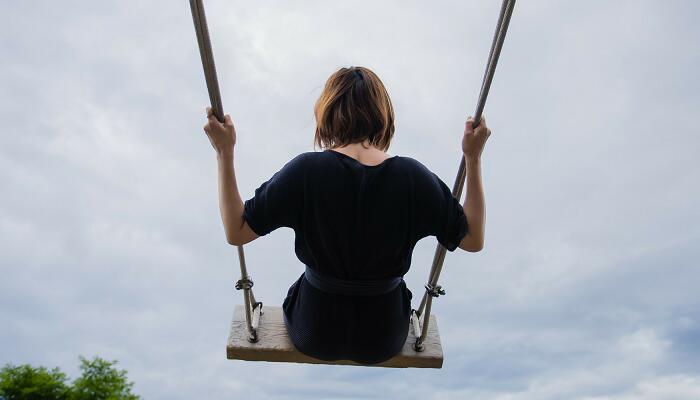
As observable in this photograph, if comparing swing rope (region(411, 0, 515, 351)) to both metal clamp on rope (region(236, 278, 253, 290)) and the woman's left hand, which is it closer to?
metal clamp on rope (region(236, 278, 253, 290))

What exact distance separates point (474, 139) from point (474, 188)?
20cm

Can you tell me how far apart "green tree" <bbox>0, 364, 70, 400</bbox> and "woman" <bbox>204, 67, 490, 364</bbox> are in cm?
1778

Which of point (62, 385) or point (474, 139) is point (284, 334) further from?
point (62, 385)

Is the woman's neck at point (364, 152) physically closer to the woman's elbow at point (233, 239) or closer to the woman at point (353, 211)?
the woman at point (353, 211)

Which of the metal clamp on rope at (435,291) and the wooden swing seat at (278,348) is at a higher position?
the metal clamp on rope at (435,291)

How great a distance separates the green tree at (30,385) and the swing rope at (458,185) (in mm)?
17350

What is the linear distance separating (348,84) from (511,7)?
0.67 m

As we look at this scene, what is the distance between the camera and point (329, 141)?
276cm

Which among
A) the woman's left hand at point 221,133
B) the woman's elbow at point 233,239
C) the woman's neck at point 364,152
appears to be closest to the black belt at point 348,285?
the woman's elbow at point 233,239

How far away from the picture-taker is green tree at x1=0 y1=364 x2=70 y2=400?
1823 centimetres

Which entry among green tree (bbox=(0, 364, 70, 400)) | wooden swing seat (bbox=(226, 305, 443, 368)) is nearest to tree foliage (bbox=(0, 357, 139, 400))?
green tree (bbox=(0, 364, 70, 400))

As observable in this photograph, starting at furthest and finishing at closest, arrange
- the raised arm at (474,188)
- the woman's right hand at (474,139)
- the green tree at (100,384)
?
1. the green tree at (100,384)
2. the woman's right hand at (474,139)
3. the raised arm at (474,188)

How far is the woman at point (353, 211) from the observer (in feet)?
8.34

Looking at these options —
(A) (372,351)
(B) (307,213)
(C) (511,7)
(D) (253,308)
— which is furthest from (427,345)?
(C) (511,7)
